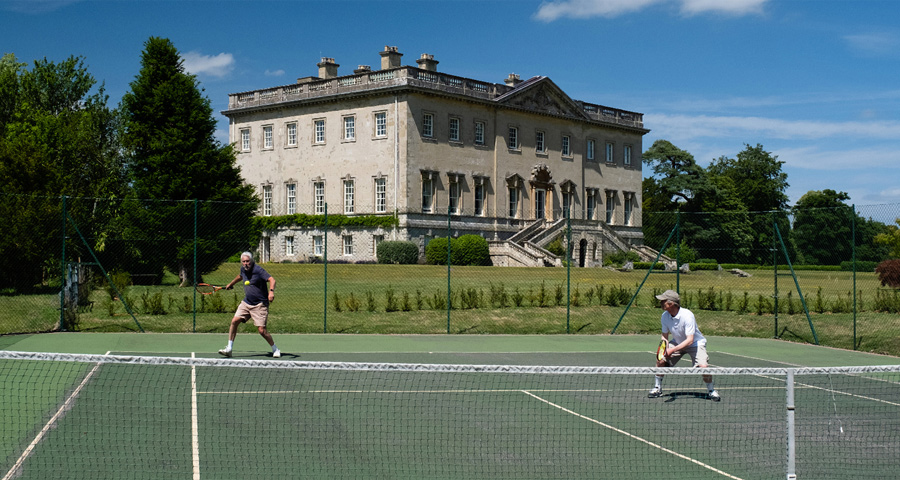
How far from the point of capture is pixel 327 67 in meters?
69.0

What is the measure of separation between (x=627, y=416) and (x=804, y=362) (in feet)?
27.6

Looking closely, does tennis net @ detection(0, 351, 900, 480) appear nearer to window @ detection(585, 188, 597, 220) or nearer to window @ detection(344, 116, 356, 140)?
window @ detection(344, 116, 356, 140)

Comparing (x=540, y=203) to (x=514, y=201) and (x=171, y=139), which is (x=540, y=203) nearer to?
(x=514, y=201)

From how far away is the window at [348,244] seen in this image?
207 ft

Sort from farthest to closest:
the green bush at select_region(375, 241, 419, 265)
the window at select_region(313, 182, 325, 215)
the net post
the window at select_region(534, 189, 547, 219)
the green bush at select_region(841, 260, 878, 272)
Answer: the window at select_region(534, 189, 547, 219) < the window at select_region(313, 182, 325, 215) < the green bush at select_region(375, 241, 419, 265) < the green bush at select_region(841, 260, 878, 272) < the net post

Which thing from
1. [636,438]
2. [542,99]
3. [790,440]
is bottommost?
[636,438]

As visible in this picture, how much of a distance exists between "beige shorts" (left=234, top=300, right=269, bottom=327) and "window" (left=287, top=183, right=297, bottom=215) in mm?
50279

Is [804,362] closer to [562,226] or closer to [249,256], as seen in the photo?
[249,256]

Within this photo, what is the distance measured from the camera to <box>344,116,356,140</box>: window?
64.1 m

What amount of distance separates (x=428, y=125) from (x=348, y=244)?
375 inches

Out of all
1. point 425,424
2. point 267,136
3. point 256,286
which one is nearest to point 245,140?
point 267,136

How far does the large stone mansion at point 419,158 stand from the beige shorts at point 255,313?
43.0m

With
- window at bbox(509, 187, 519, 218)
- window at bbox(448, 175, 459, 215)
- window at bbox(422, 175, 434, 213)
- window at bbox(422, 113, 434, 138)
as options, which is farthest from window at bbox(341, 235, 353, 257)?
window at bbox(509, 187, 519, 218)

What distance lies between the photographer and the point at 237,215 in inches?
1318
